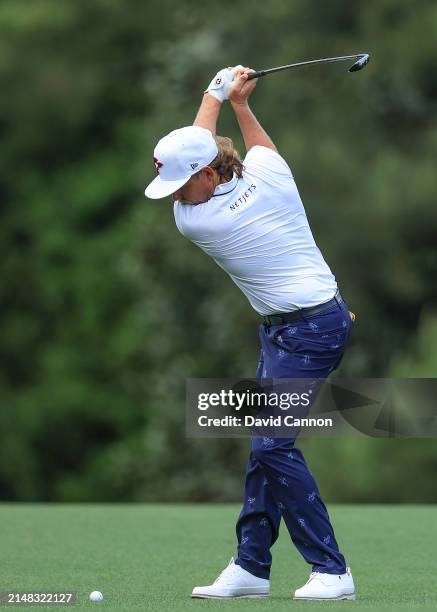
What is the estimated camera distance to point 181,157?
5953mm

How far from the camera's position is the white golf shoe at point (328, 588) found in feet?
19.5

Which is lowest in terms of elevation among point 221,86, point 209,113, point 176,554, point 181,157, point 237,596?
point 237,596

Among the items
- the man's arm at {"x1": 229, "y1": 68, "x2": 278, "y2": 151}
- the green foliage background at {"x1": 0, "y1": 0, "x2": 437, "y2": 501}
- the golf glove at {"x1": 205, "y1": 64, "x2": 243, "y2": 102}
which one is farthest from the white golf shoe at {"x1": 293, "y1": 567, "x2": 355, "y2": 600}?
the green foliage background at {"x1": 0, "y1": 0, "x2": 437, "y2": 501}

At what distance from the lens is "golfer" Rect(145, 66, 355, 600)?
19.6 ft

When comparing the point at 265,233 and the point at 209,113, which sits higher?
the point at 209,113

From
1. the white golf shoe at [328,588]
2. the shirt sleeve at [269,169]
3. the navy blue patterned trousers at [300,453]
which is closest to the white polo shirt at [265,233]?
the shirt sleeve at [269,169]

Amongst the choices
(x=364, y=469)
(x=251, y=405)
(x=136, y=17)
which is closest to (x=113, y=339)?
(x=136, y=17)

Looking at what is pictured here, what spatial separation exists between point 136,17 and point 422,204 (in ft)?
38.4

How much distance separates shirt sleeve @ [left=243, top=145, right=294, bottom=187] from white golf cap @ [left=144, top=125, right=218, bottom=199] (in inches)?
7.0

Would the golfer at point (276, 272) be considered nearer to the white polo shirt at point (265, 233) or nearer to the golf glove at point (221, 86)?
the white polo shirt at point (265, 233)

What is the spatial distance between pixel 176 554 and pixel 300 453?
208 cm

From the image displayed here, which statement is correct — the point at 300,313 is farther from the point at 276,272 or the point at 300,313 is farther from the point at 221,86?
the point at 221,86

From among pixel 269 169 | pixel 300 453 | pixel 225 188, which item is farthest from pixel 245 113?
pixel 300 453

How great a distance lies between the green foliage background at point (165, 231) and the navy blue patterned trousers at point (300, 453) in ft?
36.5
